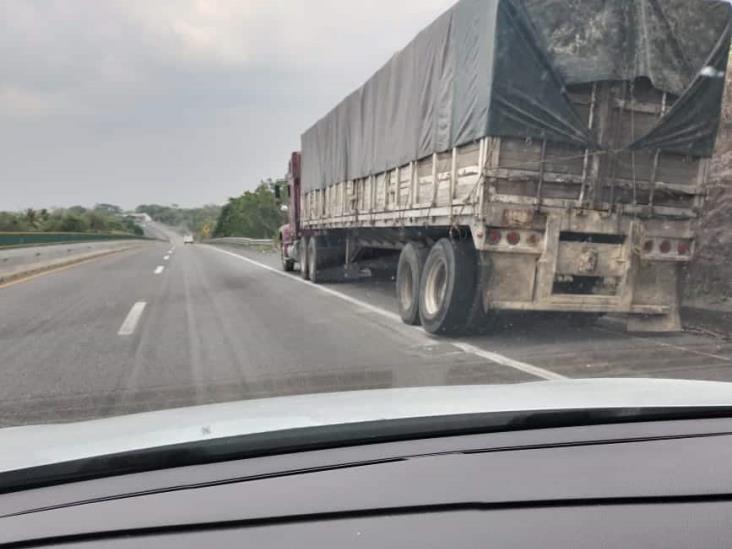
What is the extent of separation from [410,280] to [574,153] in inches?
125

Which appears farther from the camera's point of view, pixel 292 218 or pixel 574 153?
pixel 292 218

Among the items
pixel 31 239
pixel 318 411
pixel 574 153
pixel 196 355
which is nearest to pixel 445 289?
pixel 574 153

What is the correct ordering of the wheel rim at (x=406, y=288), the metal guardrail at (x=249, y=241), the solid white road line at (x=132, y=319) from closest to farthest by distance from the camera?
the solid white road line at (x=132, y=319) → the wheel rim at (x=406, y=288) → the metal guardrail at (x=249, y=241)

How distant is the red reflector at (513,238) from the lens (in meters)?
7.59

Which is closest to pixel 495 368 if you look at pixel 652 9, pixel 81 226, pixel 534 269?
pixel 534 269

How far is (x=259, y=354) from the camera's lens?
284 inches

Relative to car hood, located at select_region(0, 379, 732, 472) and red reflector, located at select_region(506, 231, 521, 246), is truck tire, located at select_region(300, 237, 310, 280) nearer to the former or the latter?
red reflector, located at select_region(506, 231, 521, 246)

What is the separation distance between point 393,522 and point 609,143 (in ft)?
22.7

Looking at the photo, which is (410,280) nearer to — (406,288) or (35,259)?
(406,288)

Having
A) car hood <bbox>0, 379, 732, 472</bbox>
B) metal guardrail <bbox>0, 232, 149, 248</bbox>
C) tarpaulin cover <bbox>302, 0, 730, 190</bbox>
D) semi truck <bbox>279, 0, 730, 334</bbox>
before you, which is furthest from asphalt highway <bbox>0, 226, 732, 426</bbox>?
metal guardrail <bbox>0, 232, 149, 248</bbox>

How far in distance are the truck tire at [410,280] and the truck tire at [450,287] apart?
45 centimetres

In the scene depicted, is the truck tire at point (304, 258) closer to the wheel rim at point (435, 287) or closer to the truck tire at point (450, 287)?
the wheel rim at point (435, 287)

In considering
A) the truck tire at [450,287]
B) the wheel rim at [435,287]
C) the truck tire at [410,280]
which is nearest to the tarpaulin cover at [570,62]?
the truck tire at [450,287]

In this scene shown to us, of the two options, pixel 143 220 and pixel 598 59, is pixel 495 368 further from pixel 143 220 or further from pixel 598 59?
pixel 143 220
